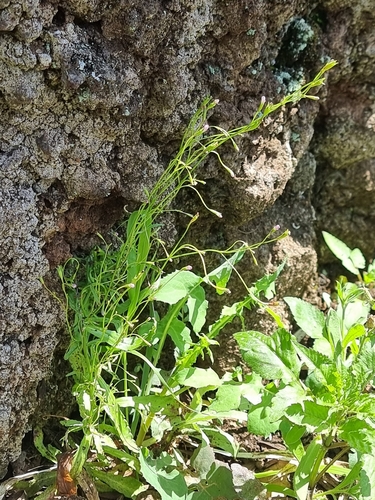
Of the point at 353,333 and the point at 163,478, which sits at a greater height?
the point at 353,333

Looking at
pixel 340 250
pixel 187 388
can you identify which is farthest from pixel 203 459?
pixel 340 250

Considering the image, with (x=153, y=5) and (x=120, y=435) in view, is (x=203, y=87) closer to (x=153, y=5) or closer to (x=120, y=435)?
(x=153, y=5)

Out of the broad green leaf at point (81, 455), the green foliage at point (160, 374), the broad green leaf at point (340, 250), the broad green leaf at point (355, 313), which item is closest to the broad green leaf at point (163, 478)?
the green foliage at point (160, 374)

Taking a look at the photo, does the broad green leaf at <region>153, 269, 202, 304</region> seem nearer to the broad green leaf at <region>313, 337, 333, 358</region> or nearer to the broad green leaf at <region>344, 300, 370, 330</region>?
the broad green leaf at <region>313, 337, 333, 358</region>

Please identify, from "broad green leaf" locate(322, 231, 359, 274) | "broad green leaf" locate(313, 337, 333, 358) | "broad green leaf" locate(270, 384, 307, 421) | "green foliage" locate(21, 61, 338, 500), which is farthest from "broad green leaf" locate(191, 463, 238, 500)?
"broad green leaf" locate(322, 231, 359, 274)

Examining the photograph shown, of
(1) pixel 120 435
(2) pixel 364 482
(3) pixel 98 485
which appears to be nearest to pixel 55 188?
(1) pixel 120 435

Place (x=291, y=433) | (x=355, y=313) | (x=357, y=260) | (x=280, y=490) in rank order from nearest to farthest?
(x=291, y=433)
(x=280, y=490)
(x=355, y=313)
(x=357, y=260)

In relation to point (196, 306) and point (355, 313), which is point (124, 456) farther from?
point (355, 313)
